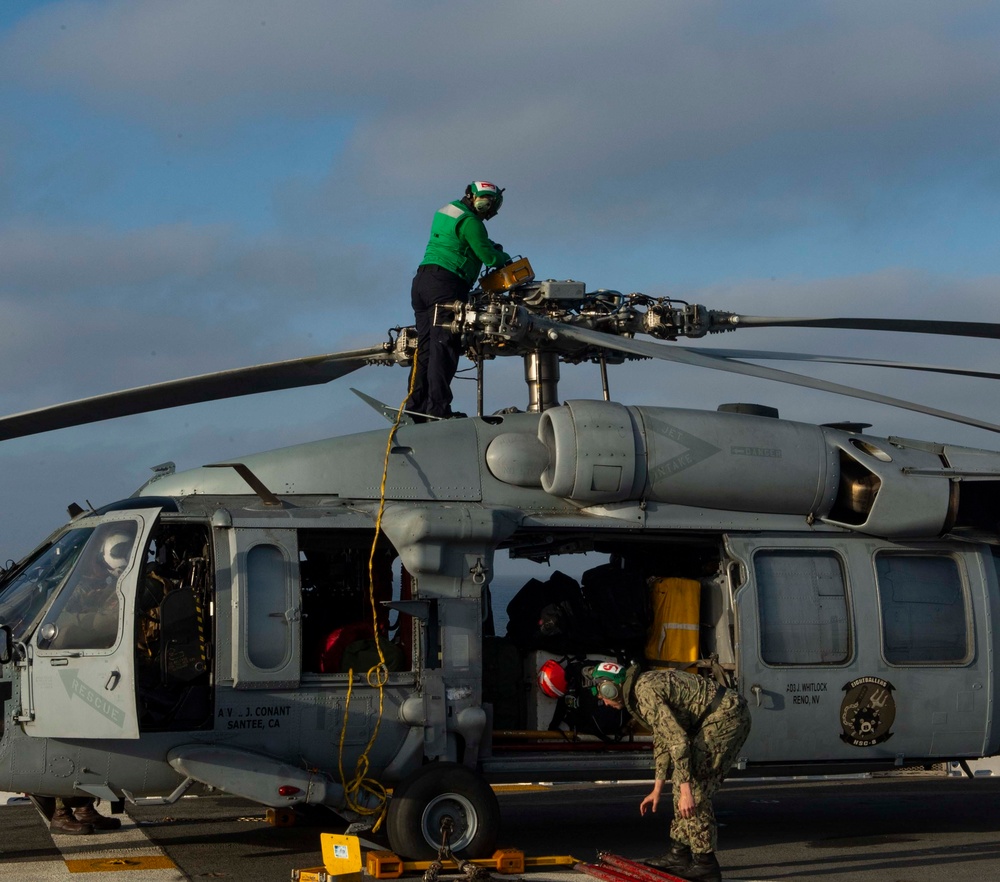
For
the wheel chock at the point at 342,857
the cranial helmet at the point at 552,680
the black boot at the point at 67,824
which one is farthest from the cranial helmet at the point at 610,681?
the black boot at the point at 67,824

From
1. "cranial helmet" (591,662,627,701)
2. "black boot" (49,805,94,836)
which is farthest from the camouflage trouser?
"black boot" (49,805,94,836)

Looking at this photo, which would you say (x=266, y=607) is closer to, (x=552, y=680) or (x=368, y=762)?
(x=368, y=762)

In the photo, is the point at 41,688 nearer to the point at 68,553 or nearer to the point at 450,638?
the point at 68,553

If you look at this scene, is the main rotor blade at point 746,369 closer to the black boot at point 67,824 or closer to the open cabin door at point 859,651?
the open cabin door at point 859,651

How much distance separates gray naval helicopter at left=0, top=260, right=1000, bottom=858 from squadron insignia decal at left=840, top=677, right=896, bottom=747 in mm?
19

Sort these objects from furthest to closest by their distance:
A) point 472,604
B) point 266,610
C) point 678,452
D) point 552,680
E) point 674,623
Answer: point 674,623
point 678,452
point 552,680
point 472,604
point 266,610

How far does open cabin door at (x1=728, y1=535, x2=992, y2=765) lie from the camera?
29.9ft

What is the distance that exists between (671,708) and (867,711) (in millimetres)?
2281

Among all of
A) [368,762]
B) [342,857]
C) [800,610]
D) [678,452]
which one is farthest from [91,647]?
[800,610]

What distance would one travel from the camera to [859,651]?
9.30 m

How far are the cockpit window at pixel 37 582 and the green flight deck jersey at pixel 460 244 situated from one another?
11.1 feet

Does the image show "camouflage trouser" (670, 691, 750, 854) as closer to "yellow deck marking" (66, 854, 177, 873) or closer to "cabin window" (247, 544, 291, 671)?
"cabin window" (247, 544, 291, 671)

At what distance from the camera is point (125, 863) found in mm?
8469

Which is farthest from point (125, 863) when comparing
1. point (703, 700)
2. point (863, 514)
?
point (863, 514)
